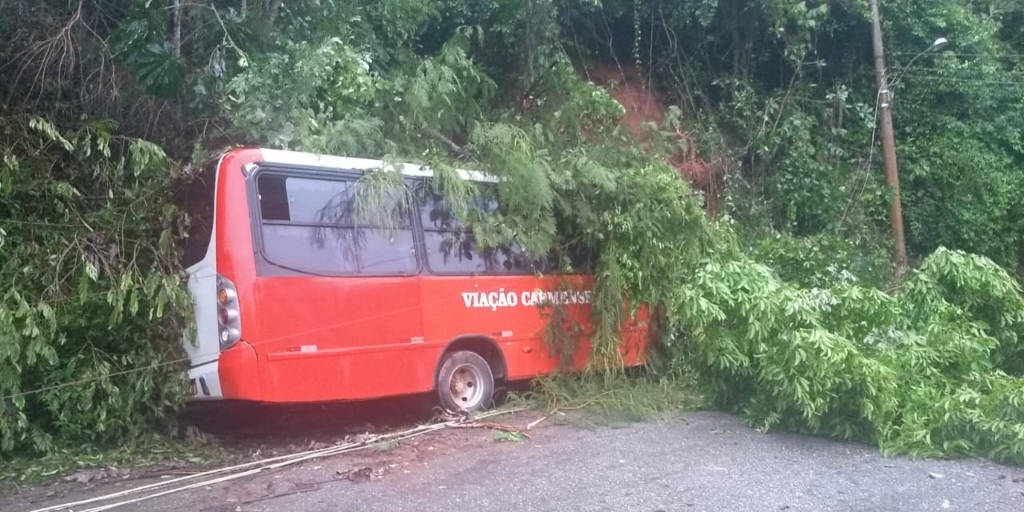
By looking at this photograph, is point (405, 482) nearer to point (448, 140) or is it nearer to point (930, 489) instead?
point (930, 489)

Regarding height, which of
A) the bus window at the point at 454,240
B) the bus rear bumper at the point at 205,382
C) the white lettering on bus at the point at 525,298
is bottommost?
the bus rear bumper at the point at 205,382

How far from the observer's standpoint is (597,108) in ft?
38.2

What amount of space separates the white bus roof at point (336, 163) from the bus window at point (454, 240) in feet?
0.63

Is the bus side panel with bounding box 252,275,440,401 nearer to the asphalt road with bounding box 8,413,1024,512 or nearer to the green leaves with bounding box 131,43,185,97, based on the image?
the asphalt road with bounding box 8,413,1024,512

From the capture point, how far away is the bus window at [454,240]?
29.9 ft

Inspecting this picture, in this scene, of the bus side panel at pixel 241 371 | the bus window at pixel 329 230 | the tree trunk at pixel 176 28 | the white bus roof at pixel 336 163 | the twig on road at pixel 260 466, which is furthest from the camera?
the tree trunk at pixel 176 28

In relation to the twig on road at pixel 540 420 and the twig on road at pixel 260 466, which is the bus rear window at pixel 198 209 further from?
the twig on road at pixel 540 420

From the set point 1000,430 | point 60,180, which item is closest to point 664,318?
point 1000,430

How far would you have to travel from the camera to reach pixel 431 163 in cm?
909

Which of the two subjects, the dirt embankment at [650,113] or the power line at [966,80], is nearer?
the dirt embankment at [650,113]

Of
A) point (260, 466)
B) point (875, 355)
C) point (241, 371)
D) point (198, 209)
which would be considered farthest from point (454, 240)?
point (875, 355)

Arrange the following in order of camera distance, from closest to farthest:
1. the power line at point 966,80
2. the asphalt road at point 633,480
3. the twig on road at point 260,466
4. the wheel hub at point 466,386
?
the asphalt road at point 633,480 < the twig on road at point 260,466 < the wheel hub at point 466,386 < the power line at point 966,80

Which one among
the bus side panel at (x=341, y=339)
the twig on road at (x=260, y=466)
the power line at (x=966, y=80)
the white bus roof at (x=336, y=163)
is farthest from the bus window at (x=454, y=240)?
the power line at (x=966, y=80)

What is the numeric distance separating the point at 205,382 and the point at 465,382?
254 centimetres
